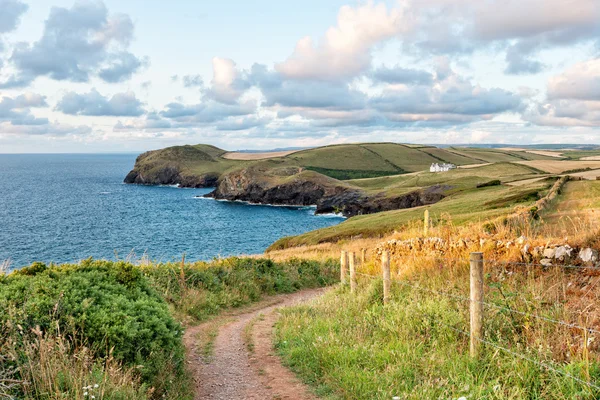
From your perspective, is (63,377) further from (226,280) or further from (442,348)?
(226,280)

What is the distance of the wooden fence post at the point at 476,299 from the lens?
29.9 feet

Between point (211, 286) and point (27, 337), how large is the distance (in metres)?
12.0

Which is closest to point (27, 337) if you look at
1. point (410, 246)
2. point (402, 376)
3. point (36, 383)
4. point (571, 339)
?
point (36, 383)

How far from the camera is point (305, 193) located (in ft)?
475

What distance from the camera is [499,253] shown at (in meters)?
14.0

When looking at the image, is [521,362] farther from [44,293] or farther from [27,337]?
[44,293]

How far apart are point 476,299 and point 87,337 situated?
7542 mm

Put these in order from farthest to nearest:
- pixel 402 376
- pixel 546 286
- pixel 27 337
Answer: pixel 546 286, pixel 402 376, pixel 27 337

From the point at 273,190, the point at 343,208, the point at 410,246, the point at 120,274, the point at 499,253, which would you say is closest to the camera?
the point at 120,274

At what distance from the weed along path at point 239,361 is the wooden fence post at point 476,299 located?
3524 mm

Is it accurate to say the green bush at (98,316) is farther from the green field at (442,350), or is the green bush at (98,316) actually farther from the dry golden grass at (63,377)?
the green field at (442,350)

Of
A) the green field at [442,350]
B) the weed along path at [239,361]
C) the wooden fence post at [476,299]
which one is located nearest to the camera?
the green field at [442,350]

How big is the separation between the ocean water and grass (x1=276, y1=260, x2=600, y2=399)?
34.1m

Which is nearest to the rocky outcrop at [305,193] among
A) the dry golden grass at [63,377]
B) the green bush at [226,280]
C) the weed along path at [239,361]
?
the green bush at [226,280]
